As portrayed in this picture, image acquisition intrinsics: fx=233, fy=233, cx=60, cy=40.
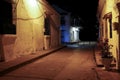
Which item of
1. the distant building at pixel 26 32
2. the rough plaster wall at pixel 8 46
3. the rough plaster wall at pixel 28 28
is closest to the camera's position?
the rough plaster wall at pixel 8 46

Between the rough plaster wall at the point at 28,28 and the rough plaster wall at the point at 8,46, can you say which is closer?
the rough plaster wall at the point at 8,46

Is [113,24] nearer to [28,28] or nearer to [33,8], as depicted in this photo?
[28,28]

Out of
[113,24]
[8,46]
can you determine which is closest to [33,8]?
[8,46]

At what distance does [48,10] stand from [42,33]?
3.95m

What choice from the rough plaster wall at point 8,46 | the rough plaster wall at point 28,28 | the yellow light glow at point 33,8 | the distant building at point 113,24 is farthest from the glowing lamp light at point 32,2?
the distant building at point 113,24

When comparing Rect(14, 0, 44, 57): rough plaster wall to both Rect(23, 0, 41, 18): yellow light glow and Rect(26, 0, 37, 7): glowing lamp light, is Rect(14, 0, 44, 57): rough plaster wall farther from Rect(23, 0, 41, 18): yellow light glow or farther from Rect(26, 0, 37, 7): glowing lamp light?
Rect(26, 0, 37, 7): glowing lamp light

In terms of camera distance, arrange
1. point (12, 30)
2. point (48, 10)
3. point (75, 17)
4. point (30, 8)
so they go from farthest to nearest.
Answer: point (75, 17) < point (48, 10) < point (30, 8) < point (12, 30)

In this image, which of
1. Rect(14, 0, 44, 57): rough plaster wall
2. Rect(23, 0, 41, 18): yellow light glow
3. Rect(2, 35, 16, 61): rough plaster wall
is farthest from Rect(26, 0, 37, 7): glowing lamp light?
Rect(2, 35, 16, 61): rough plaster wall

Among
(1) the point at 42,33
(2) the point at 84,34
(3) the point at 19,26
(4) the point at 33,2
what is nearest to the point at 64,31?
(2) the point at 84,34

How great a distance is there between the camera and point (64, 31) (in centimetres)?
4756

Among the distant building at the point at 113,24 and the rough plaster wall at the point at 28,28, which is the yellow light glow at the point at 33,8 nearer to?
the rough plaster wall at the point at 28,28

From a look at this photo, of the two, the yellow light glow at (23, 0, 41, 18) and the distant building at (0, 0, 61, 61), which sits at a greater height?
the yellow light glow at (23, 0, 41, 18)

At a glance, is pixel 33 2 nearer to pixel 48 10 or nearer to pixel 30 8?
pixel 30 8

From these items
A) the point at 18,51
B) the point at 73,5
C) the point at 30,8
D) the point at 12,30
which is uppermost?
the point at 73,5
